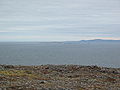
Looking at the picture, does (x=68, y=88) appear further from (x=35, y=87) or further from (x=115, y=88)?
(x=115, y=88)

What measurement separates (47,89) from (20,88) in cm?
244

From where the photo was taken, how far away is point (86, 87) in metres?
22.4

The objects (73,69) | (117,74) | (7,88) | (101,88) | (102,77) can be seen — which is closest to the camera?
(7,88)

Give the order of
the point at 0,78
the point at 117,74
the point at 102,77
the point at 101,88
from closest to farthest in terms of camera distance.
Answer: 1. the point at 101,88
2. the point at 0,78
3. the point at 102,77
4. the point at 117,74

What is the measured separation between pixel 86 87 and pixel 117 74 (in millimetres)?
12338

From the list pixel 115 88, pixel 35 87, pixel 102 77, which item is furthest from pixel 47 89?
pixel 102 77

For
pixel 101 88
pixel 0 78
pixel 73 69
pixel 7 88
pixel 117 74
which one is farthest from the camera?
pixel 73 69

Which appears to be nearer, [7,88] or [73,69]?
[7,88]

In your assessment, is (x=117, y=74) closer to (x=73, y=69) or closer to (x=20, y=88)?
(x=73, y=69)

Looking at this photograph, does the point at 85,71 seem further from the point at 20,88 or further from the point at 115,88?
the point at 20,88

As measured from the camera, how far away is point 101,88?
2231cm

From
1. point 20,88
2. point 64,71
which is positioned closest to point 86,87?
point 20,88

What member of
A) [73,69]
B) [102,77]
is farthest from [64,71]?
[102,77]

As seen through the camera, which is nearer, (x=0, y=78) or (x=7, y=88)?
(x=7, y=88)
